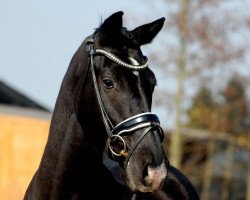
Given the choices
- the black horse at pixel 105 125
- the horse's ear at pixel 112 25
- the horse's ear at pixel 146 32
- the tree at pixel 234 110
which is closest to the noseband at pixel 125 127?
the black horse at pixel 105 125

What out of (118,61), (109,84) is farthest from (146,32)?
(109,84)

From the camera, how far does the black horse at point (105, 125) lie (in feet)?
15.0

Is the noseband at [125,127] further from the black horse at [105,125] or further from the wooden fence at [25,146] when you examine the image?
the wooden fence at [25,146]

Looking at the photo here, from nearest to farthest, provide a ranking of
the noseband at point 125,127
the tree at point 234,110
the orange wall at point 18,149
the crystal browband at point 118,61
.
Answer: the noseband at point 125,127 → the crystal browband at point 118,61 → the orange wall at point 18,149 → the tree at point 234,110

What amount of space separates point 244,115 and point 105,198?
16.5 meters

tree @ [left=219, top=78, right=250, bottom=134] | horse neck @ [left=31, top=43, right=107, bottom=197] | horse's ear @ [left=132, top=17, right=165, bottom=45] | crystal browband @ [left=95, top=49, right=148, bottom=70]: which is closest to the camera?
crystal browband @ [left=95, top=49, right=148, bottom=70]

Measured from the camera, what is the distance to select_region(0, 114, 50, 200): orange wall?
11961mm

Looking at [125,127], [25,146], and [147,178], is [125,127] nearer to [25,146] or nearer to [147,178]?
[147,178]

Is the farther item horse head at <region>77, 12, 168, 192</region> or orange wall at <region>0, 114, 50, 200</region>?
orange wall at <region>0, 114, 50, 200</region>

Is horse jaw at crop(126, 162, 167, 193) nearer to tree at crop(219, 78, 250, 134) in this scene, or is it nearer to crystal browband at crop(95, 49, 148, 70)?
crystal browband at crop(95, 49, 148, 70)

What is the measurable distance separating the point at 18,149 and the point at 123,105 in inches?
309

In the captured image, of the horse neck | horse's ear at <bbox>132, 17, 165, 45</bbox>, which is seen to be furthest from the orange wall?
horse's ear at <bbox>132, 17, 165, 45</bbox>

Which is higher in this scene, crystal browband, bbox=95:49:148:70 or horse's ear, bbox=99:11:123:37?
horse's ear, bbox=99:11:123:37

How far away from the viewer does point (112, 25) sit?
16.1 ft
